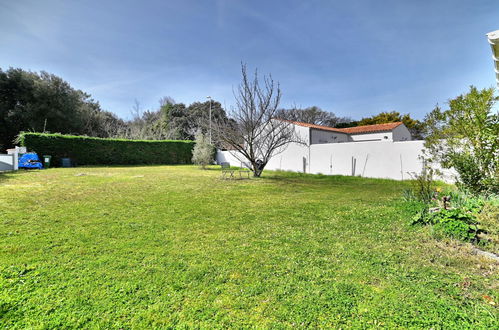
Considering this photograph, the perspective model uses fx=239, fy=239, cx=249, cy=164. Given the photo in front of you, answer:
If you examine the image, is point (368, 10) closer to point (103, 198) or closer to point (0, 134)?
point (103, 198)

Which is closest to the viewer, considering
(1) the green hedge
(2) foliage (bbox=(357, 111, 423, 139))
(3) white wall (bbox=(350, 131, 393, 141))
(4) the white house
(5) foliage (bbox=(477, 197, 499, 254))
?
(5) foliage (bbox=(477, 197, 499, 254))

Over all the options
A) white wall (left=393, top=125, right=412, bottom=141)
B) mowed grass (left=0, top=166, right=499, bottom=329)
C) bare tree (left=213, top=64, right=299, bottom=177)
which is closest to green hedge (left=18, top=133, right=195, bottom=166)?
bare tree (left=213, top=64, right=299, bottom=177)

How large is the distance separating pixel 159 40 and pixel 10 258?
11097 millimetres

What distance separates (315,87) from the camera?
22.9 m

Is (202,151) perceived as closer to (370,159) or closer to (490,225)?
(370,159)

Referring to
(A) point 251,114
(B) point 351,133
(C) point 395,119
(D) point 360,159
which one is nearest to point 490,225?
(A) point 251,114

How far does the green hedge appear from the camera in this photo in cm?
1725

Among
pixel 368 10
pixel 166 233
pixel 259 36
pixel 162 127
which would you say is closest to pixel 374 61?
pixel 368 10

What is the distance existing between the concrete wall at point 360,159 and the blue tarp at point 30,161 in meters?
16.8

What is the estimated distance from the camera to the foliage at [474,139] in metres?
5.46

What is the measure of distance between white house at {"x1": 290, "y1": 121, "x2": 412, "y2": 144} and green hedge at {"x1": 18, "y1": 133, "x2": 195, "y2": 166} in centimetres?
1251

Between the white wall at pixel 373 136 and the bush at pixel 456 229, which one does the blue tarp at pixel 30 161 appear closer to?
the bush at pixel 456 229

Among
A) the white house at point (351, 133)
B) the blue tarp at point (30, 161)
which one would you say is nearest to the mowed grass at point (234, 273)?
the blue tarp at point (30, 161)

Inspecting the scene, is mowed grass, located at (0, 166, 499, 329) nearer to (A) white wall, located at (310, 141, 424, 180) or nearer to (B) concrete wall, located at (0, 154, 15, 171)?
(A) white wall, located at (310, 141, 424, 180)
